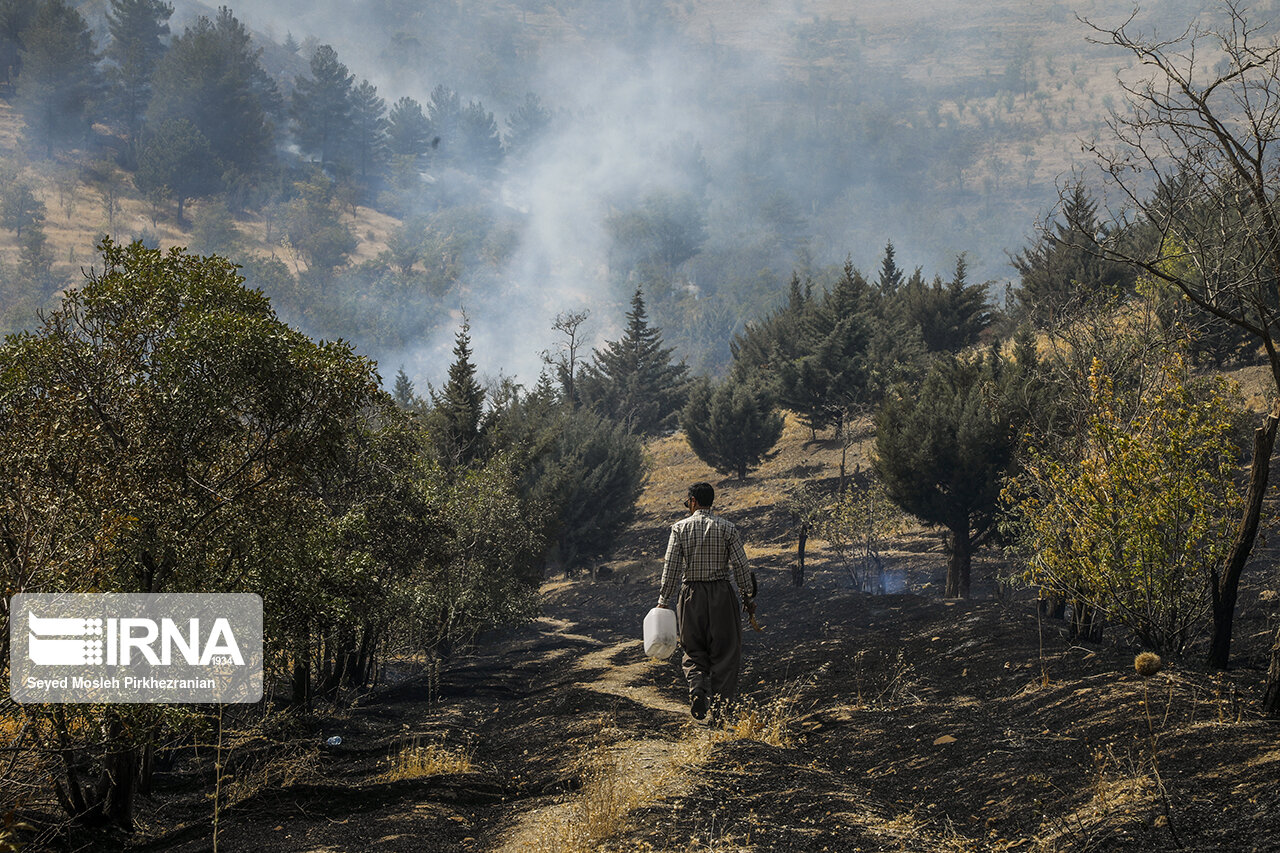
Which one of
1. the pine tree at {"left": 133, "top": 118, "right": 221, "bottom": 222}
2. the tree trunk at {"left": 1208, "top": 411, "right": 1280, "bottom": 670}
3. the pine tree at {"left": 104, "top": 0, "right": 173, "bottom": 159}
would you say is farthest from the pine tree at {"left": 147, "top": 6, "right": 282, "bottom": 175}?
the tree trunk at {"left": 1208, "top": 411, "right": 1280, "bottom": 670}

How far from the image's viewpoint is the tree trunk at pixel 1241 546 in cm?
729

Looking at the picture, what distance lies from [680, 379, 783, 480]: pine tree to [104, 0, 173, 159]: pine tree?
109781 millimetres

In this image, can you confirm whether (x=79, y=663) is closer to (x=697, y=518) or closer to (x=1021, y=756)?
(x=697, y=518)

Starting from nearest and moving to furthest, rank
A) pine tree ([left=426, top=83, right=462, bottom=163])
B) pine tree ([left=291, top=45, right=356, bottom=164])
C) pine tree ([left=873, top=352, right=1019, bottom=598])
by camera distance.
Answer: pine tree ([left=873, top=352, right=1019, bottom=598])
pine tree ([left=291, top=45, right=356, bottom=164])
pine tree ([left=426, top=83, right=462, bottom=163])

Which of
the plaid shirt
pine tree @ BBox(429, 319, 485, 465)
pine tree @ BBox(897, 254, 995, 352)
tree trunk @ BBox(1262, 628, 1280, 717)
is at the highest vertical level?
pine tree @ BBox(897, 254, 995, 352)

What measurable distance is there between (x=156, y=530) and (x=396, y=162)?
162 metres

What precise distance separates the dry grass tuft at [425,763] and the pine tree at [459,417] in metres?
14.2

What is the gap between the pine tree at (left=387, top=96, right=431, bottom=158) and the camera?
520ft

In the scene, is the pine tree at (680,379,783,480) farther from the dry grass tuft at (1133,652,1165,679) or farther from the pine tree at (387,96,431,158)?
the pine tree at (387,96,431,158)

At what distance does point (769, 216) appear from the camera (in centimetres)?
18412

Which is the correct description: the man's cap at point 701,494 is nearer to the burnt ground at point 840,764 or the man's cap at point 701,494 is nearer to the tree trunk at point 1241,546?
the burnt ground at point 840,764

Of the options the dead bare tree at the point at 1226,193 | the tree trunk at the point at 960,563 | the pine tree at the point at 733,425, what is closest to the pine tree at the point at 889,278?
the pine tree at the point at 733,425

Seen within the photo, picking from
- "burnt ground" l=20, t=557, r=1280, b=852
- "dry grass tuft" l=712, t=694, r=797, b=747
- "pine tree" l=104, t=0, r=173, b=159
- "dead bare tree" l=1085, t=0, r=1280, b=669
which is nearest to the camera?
"burnt ground" l=20, t=557, r=1280, b=852

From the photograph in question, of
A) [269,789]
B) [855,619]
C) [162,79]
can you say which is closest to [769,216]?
[162,79]
